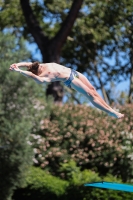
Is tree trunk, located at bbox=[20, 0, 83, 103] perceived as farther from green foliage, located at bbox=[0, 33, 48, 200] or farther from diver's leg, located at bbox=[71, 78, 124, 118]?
diver's leg, located at bbox=[71, 78, 124, 118]

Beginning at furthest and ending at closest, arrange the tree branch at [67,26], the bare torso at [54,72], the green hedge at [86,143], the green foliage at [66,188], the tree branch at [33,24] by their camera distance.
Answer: the tree branch at [33,24], the tree branch at [67,26], the green hedge at [86,143], the green foliage at [66,188], the bare torso at [54,72]

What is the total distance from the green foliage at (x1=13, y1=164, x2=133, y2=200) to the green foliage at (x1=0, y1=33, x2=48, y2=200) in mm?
357

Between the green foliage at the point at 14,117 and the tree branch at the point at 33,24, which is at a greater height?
the tree branch at the point at 33,24

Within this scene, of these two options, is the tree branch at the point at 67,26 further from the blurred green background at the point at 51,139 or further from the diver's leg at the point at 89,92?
the diver's leg at the point at 89,92

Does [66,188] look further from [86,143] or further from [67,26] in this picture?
[67,26]

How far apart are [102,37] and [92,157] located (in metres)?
10.1

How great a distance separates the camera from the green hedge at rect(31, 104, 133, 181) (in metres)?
15.0

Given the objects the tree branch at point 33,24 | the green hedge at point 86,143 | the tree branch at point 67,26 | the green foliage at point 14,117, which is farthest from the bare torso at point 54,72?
the tree branch at point 33,24

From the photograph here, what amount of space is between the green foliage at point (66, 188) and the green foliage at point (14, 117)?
36cm

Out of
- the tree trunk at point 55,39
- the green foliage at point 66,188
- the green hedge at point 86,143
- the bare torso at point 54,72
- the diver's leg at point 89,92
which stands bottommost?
the green foliage at point 66,188

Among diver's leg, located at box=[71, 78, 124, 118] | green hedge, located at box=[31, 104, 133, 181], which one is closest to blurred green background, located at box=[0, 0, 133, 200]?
green hedge, located at box=[31, 104, 133, 181]

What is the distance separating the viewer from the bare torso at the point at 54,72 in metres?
5.70

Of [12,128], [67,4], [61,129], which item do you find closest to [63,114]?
[61,129]

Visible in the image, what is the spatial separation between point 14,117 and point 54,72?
844 cm
